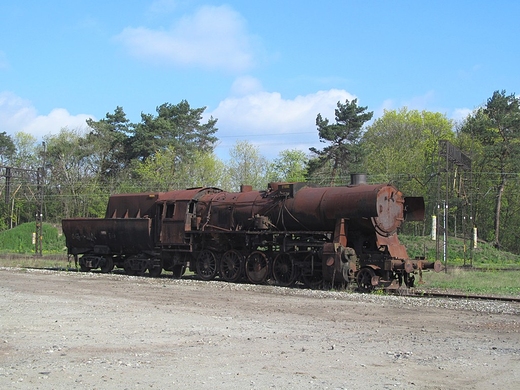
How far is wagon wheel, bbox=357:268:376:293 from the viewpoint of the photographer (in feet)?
61.7

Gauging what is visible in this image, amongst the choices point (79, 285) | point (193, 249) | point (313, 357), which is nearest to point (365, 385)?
point (313, 357)

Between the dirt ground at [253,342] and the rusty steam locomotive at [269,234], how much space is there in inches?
93.7

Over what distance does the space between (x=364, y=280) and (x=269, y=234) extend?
11.7ft

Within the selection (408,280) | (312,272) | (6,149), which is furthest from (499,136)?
(6,149)

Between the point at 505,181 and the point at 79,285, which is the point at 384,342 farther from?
the point at 505,181

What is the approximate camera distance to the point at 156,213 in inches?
952

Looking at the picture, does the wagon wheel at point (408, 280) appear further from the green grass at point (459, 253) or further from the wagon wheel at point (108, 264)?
the green grass at point (459, 253)

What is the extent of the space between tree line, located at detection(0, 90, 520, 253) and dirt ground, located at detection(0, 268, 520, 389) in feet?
122

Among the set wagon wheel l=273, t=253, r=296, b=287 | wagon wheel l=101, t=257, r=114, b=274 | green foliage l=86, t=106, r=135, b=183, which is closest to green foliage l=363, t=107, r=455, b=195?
green foliage l=86, t=106, r=135, b=183

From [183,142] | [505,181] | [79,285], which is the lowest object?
[79,285]

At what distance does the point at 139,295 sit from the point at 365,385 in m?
10.7

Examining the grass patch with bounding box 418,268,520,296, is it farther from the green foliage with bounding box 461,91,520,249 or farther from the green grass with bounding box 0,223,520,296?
the green foliage with bounding box 461,91,520,249

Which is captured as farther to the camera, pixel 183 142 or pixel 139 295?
pixel 183 142

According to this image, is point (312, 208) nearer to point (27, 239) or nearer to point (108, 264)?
point (108, 264)
